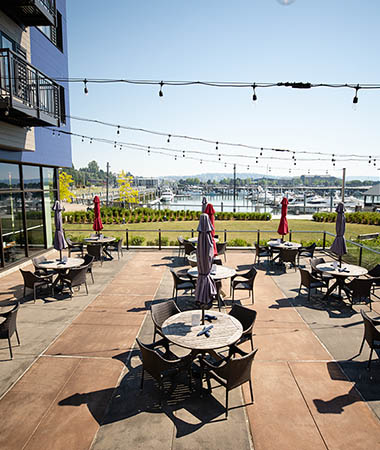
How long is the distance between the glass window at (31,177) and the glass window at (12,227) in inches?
35.6

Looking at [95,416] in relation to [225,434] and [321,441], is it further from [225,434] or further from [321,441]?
[321,441]

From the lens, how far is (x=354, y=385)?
16.1 feet

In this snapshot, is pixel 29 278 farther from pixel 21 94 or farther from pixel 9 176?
pixel 21 94

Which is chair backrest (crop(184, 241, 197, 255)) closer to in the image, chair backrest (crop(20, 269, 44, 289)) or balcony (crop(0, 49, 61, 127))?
chair backrest (crop(20, 269, 44, 289))

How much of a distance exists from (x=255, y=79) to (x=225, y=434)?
740 cm

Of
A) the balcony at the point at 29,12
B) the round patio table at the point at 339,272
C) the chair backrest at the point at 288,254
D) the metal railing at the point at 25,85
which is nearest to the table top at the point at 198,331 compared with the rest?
the round patio table at the point at 339,272

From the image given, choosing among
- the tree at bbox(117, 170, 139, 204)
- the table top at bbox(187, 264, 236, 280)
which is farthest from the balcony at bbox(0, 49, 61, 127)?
the tree at bbox(117, 170, 139, 204)

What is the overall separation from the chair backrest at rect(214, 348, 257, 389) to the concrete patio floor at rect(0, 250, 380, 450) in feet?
1.37

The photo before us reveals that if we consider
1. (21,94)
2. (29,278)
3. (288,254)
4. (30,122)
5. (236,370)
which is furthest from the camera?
(288,254)

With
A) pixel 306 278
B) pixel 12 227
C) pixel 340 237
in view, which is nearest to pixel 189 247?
pixel 306 278

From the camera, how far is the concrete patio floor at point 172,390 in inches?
153

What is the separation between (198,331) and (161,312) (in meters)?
1.17

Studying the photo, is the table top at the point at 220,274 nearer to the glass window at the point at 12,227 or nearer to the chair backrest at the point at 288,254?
the chair backrest at the point at 288,254

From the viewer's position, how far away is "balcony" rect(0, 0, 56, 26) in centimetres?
1009
